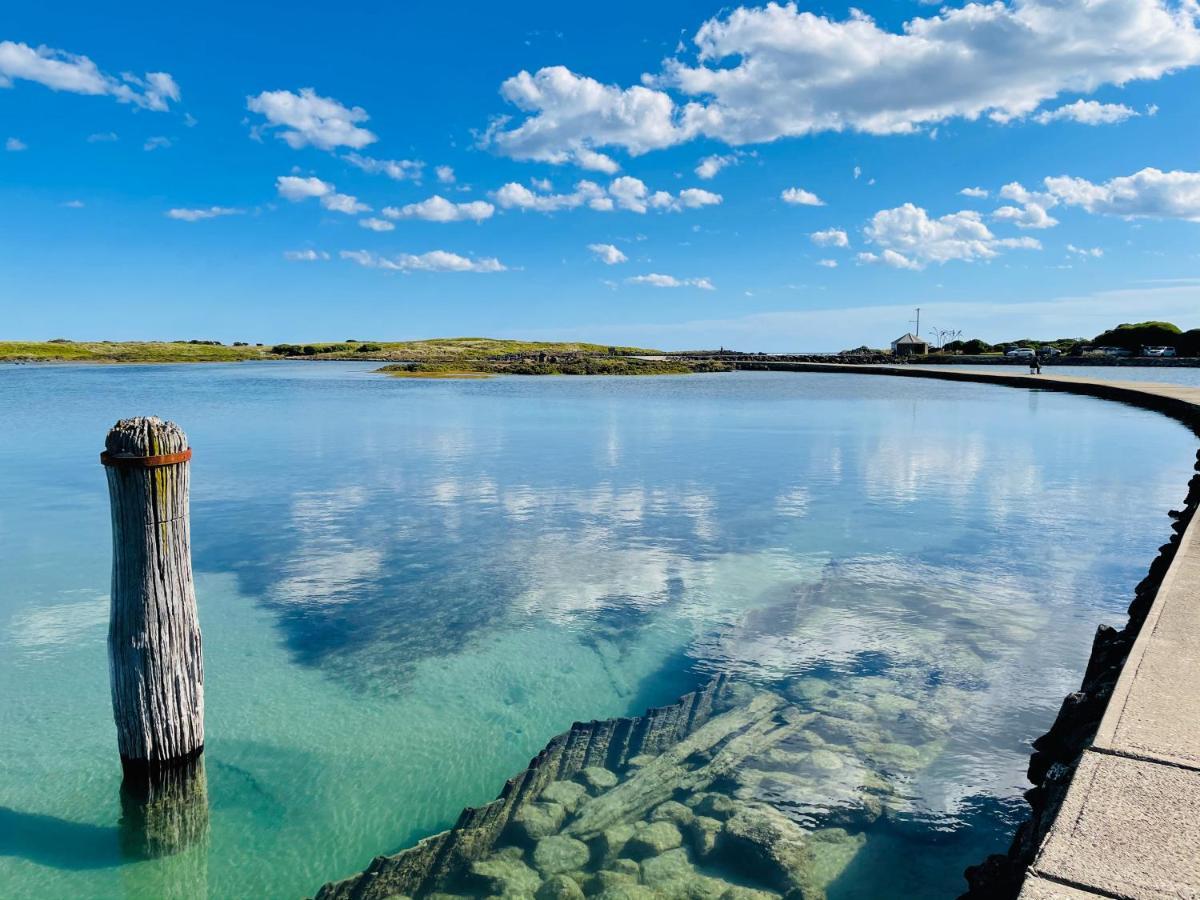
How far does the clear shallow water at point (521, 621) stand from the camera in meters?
5.93

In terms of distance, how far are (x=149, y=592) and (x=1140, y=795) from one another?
19.3 feet

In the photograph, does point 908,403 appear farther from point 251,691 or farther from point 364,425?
point 251,691

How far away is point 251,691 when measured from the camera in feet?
26.1

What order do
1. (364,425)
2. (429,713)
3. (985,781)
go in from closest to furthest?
(985,781) → (429,713) → (364,425)

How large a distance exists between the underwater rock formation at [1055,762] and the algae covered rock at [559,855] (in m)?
2.19

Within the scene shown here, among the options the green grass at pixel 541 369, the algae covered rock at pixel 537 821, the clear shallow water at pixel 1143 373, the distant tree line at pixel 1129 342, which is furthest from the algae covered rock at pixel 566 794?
the distant tree line at pixel 1129 342

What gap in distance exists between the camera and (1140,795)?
3812mm

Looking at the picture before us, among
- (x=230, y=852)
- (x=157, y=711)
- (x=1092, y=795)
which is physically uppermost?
(x=1092, y=795)

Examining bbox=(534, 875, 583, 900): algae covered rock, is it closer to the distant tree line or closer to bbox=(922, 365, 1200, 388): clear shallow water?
bbox=(922, 365, 1200, 388): clear shallow water

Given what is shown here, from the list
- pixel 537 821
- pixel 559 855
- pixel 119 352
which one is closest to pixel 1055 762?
pixel 559 855

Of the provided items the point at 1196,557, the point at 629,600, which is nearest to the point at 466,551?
the point at 629,600

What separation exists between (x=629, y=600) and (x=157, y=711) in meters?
5.89

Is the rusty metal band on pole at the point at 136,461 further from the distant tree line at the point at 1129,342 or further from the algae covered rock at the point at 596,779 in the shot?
the distant tree line at the point at 1129,342

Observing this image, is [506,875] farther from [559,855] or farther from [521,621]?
Answer: [521,621]
